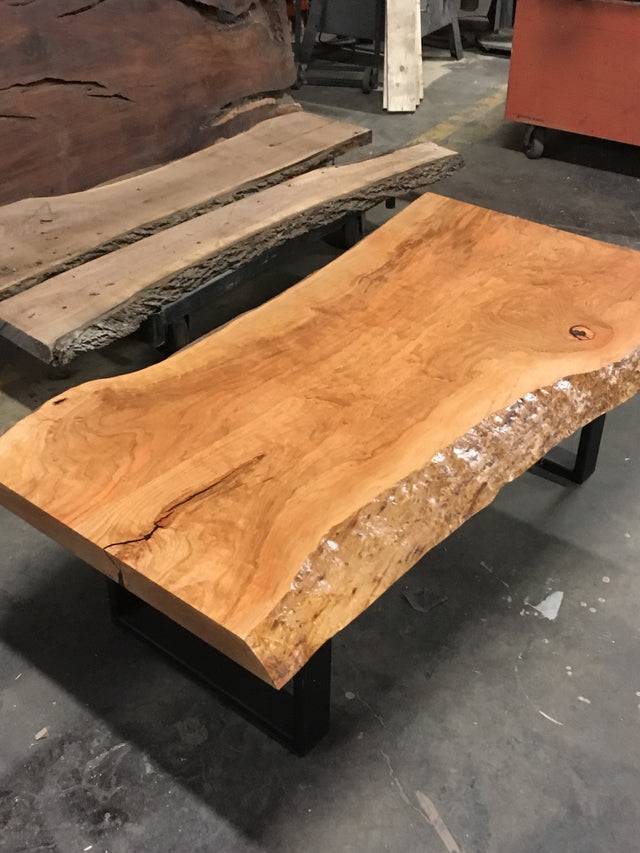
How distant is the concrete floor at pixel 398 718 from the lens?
4.86 feet

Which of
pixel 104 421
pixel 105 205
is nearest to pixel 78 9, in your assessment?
pixel 105 205

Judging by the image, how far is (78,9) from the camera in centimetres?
254

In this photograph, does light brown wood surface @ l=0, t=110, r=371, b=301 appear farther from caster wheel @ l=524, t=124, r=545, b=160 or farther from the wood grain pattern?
the wood grain pattern

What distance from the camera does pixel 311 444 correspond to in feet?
4.77

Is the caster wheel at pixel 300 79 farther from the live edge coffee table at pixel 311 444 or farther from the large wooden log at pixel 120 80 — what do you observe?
the live edge coffee table at pixel 311 444

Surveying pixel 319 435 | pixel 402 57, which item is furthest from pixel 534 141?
pixel 319 435

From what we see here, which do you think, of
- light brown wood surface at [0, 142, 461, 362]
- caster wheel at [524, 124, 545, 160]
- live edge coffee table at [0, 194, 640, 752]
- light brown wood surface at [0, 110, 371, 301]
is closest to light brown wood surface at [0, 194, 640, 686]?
live edge coffee table at [0, 194, 640, 752]

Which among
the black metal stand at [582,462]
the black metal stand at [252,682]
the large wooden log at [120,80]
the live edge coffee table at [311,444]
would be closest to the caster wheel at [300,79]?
the large wooden log at [120,80]

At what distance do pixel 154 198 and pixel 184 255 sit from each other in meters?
0.39

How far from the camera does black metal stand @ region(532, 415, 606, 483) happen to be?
2135 millimetres

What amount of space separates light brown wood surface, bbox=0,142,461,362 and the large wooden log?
496 mm

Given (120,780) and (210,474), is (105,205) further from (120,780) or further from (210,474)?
(120,780)

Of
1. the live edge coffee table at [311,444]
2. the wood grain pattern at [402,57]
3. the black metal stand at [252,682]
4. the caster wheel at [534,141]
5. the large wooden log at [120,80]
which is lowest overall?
the black metal stand at [252,682]

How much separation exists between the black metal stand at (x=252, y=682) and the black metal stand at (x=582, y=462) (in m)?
0.95
